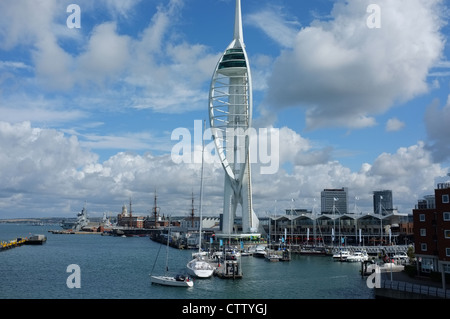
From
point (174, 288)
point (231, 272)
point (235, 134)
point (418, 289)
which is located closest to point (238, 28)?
point (235, 134)

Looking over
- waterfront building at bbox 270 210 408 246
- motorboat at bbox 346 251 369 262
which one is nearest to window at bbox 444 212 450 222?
motorboat at bbox 346 251 369 262

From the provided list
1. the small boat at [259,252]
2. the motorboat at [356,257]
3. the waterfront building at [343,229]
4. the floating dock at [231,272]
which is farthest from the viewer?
the waterfront building at [343,229]

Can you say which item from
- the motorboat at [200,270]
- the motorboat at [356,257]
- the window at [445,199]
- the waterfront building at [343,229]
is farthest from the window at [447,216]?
the waterfront building at [343,229]

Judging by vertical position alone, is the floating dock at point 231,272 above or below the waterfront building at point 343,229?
below

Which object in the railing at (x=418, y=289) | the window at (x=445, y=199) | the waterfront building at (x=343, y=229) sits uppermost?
the window at (x=445, y=199)

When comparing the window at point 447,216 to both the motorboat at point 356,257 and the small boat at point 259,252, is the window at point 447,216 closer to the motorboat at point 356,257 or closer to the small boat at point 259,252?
the motorboat at point 356,257

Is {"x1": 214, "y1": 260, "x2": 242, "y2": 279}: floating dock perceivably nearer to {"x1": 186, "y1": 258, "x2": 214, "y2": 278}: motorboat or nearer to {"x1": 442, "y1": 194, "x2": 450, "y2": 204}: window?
{"x1": 186, "y1": 258, "x2": 214, "y2": 278}: motorboat

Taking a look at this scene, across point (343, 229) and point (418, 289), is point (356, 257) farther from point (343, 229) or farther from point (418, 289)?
point (418, 289)
